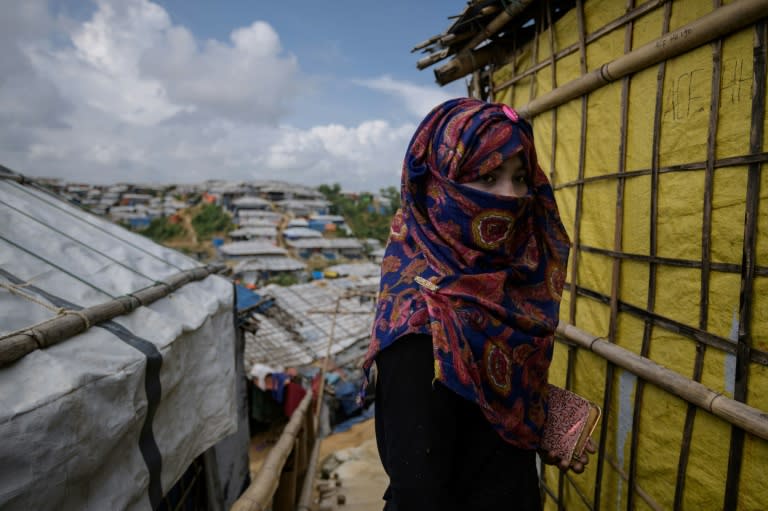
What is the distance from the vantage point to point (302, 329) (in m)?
12.2

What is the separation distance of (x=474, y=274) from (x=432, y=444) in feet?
1.48

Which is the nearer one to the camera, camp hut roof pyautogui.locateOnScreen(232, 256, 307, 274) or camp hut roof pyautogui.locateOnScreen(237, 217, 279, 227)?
camp hut roof pyautogui.locateOnScreen(232, 256, 307, 274)

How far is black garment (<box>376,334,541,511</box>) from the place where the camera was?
100 centimetres

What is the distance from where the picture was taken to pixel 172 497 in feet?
8.79

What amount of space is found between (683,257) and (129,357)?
2090 millimetres

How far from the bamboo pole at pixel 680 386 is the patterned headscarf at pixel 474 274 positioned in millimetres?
564

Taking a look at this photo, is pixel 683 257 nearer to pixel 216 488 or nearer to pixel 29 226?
pixel 29 226

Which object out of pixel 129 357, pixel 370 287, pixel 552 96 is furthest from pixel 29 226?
pixel 370 287

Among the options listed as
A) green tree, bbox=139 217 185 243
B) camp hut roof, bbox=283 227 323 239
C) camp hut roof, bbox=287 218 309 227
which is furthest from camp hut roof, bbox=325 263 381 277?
green tree, bbox=139 217 185 243

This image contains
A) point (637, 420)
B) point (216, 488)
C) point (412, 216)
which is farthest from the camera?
point (216, 488)

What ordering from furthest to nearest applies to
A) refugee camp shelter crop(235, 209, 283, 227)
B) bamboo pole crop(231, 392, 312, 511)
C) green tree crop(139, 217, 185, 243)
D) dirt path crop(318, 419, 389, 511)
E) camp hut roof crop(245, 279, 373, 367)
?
refugee camp shelter crop(235, 209, 283, 227) < green tree crop(139, 217, 185, 243) < camp hut roof crop(245, 279, 373, 367) < dirt path crop(318, 419, 389, 511) < bamboo pole crop(231, 392, 312, 511)

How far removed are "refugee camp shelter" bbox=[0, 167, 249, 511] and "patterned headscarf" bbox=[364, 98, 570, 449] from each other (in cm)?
90

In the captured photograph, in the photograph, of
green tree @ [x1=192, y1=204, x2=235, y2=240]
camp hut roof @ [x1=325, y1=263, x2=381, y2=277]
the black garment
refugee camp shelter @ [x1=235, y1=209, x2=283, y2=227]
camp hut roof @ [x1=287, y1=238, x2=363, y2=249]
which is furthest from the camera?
refugee camp shelter @ [x1=235, y1=209, x2=283, y2=227]

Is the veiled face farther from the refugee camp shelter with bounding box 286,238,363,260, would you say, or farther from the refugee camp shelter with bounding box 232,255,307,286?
the refugee camp shelter with bounding box 286,238,363,260
